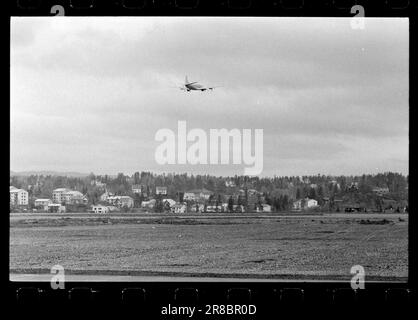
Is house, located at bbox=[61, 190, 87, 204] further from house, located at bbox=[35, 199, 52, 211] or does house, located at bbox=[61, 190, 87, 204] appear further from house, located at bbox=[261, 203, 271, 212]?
house, located at bbox=[261, 203, 271, 212]

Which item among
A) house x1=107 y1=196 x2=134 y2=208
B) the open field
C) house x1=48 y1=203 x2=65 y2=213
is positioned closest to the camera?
house x1=107 y1=196 x2=134 y2=208

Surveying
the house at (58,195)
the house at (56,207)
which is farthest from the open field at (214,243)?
the house at (58,195)

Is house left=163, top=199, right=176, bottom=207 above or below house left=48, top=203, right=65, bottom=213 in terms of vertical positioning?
above

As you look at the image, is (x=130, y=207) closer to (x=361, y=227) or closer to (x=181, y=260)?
(x=181, y=260)

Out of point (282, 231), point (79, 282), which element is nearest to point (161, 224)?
point (282, 231)

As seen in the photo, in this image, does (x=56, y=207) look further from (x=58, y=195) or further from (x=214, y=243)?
(x=214, y=243)

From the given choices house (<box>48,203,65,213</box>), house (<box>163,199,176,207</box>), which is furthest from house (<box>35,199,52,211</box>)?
house (<box>163,199,176,207</box>)

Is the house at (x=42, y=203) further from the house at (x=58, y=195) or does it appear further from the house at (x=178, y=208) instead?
the house at (x=178, y=208)

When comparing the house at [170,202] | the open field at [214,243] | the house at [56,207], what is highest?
A: the house at [170,202]

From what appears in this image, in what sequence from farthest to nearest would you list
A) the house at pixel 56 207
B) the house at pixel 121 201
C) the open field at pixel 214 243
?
the open field at pixel 214 243 < the house at pixel 56 207 < the house at pixel 121 201
